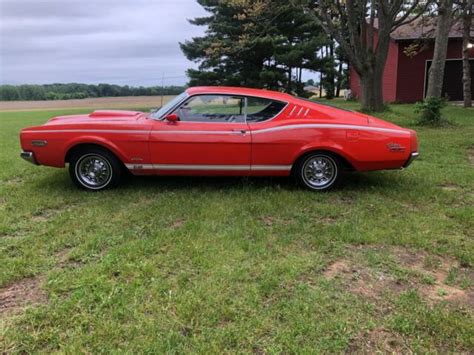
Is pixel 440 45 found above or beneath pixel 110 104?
above

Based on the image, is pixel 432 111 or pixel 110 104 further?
pixel 110 104

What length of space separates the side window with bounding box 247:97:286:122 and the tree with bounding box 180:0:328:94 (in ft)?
65.3

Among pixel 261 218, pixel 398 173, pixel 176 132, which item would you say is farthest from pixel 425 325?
pixel 398 173

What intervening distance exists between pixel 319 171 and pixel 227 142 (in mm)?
1280

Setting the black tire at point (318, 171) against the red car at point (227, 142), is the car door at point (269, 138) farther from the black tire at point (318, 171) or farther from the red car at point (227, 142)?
the black tire at point (318, 171)

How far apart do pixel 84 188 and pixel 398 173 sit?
4579 mm

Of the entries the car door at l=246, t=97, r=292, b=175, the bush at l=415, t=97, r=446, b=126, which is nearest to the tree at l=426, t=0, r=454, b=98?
the bush at l=415, t=97, r=446, b=126

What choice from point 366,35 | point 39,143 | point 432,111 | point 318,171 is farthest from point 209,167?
point 366,35

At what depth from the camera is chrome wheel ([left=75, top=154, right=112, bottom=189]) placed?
5.68 m

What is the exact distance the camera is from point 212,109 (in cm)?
573

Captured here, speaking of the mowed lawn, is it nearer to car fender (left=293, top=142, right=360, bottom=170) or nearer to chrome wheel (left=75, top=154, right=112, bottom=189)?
chrome wheel (left=75, top=154, right=112, bottom=189)

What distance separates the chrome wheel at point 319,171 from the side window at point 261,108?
2.51ft

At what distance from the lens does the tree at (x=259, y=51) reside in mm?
25719

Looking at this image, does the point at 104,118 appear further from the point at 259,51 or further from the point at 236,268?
the point at 259,51
